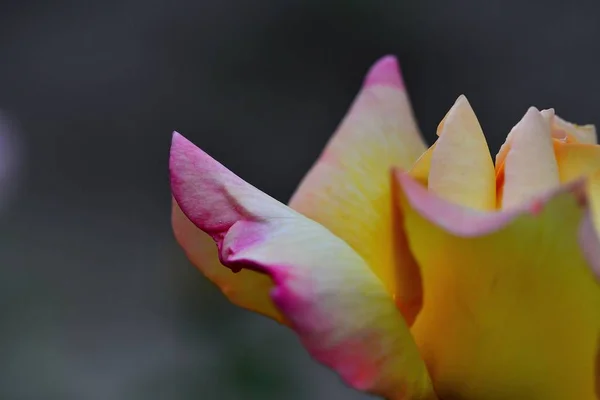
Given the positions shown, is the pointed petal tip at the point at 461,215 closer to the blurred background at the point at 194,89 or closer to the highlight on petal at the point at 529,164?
the highlight on petal at the point at 529,164

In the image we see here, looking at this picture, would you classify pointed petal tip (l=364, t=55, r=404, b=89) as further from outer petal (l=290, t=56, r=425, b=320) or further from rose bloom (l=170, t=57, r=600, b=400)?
rose bloom (l=170, t=57, r=600, b=400)

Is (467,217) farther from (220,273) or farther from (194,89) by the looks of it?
(194,89)

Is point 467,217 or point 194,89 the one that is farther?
point 194,89

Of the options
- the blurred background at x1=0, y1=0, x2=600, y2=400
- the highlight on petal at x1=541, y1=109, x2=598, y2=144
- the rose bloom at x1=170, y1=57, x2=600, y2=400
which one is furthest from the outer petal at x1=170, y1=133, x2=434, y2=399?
the blurred background at x1=0, y1=0, x2=600, y2=400

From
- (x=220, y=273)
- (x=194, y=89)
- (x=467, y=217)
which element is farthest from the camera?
(x=194, y=89)

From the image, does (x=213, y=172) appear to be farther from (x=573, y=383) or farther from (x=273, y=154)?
(x=273, y=154)

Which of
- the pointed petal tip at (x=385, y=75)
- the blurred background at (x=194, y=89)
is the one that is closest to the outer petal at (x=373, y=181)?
the pointed petal tip at (x=385, y=75)

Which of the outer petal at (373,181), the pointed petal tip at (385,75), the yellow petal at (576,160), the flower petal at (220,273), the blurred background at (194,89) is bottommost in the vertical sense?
the blurred background at (194,89)

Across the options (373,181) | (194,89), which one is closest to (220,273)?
(373,181)
